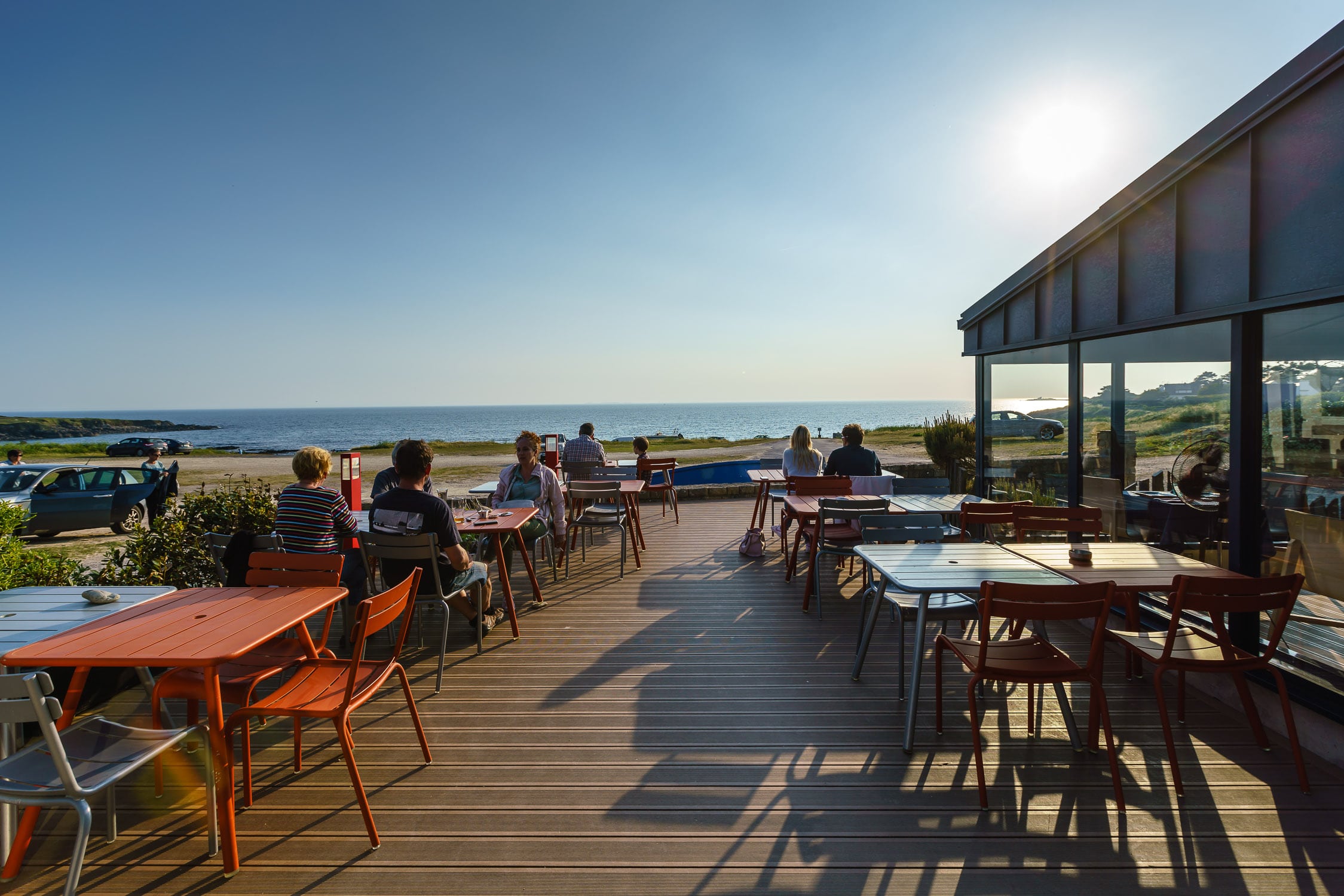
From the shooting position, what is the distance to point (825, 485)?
18.7ft

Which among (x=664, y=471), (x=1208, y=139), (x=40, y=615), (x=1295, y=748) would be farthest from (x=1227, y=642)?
(x=664, y=471)

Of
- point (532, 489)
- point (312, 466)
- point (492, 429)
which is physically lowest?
point (532, 489)

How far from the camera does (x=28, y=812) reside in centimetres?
201

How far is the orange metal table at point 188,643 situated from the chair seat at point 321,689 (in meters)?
0.15

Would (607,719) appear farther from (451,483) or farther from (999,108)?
(451,483)

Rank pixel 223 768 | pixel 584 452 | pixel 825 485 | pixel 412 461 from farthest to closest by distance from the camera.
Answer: pixel 584 452 < pixel 825 485 < pixel 412 461 < pixel 223 768

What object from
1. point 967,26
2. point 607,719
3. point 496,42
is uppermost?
point 496,42

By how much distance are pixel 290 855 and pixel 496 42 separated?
35.0 ft

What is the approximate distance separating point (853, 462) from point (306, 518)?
190 inches

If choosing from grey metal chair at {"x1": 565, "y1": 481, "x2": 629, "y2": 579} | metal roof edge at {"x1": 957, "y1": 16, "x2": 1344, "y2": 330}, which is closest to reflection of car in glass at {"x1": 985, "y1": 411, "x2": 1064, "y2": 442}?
metal roof edge at {"x1": 957, "y1": 16, "x2": 1344, "y2": 330}

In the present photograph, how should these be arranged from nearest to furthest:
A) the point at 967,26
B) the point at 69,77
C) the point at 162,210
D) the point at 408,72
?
the point at 967,26, the point at 69,77, the point at 408,72, the point at 162,210

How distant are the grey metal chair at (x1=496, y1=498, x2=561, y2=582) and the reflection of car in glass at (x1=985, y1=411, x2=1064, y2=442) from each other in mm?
4767

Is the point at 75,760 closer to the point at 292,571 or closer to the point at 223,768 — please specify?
the point at 223,768

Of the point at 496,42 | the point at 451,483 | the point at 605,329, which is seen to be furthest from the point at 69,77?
the point at 605,329
